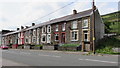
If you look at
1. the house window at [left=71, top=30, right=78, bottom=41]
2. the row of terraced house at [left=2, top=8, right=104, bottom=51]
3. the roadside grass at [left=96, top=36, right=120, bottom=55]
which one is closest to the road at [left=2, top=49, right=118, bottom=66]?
the roadside grass at [left=96, top=36, right=120, bottom=55]

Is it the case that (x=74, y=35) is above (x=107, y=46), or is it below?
above

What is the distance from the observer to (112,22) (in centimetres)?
5575

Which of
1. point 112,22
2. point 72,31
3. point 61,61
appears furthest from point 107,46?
point 112,22

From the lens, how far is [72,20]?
123ft

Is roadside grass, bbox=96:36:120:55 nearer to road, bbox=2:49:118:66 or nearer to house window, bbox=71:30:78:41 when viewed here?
house window, bbox=71:30:78:41

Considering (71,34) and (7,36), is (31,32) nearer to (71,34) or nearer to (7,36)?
(71,34)

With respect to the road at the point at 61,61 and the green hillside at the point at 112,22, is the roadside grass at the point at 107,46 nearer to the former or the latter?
the road at the point at 61,61

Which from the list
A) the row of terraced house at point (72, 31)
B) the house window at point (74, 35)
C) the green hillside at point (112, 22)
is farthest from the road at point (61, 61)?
the green hillside at point (112, 22)

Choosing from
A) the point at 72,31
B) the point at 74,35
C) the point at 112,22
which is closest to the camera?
the point at 74,35

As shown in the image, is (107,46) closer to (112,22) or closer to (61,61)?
(61,61)

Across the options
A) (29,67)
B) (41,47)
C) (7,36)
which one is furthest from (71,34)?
(7,36)

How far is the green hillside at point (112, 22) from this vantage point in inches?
1826

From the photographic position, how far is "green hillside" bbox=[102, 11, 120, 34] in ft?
152

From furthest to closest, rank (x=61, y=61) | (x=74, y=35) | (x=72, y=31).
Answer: (x=72, y=31) → (x=74, y=35) → (x=61, y=61)
